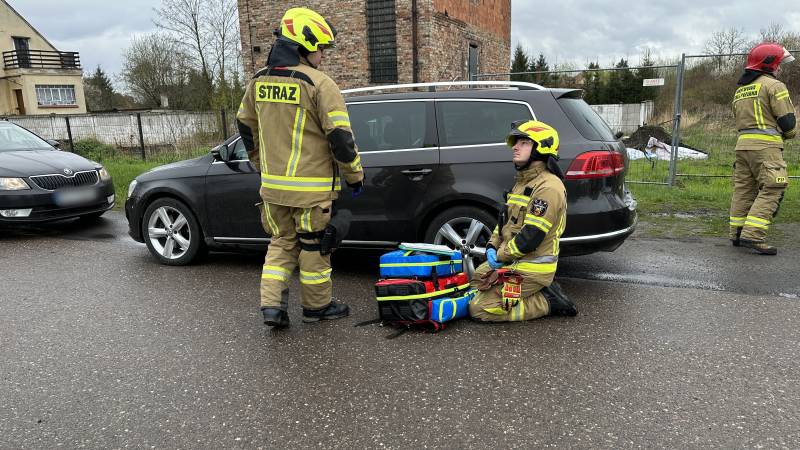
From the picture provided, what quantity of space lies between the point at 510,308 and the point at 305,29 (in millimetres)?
2248

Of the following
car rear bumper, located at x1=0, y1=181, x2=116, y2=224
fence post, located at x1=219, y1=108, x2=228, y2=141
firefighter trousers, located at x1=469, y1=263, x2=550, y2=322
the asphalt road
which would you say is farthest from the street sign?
fence post, located at x1=219, y1=108, x2=228, y2=141

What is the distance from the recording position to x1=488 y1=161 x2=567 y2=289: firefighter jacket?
3699 mm

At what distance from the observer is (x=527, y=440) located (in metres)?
2.54

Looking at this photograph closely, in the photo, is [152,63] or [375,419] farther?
[152,63]

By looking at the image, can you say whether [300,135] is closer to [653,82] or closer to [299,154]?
[299,154]

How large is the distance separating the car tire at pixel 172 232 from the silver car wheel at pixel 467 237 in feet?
7.98

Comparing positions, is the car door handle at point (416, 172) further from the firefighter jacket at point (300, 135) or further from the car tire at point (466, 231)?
the firefighter jacket at point (300, 135)

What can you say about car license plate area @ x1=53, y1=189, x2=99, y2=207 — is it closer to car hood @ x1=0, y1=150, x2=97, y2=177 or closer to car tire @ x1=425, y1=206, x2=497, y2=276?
car hood @ x1=0, y1=150, x2=97, y2=177

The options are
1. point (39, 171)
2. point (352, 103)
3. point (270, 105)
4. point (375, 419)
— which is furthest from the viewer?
point (39, 171)

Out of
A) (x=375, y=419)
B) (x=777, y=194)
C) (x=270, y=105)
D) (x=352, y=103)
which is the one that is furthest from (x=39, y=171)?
(x=777, y=194)

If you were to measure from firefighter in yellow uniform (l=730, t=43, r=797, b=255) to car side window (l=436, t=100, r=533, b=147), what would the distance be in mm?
2750

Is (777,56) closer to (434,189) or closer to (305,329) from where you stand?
(434,189)

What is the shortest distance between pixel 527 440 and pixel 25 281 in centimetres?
485

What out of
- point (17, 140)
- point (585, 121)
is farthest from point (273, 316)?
point (17, 140)
